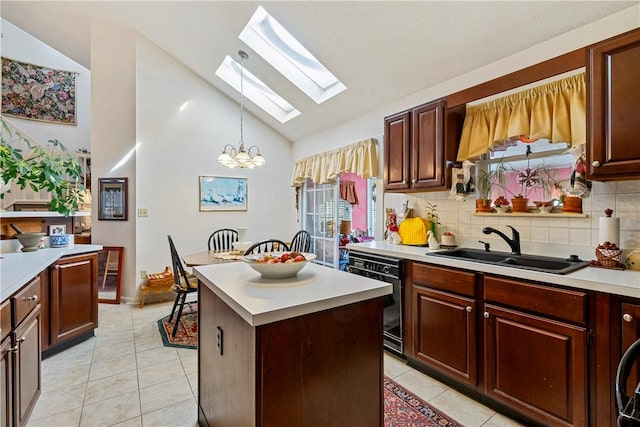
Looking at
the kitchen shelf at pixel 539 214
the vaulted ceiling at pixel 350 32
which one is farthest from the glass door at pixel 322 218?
the kitchen shelf at pixel 539 214

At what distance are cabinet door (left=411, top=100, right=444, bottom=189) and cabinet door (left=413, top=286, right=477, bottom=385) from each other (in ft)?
3.14

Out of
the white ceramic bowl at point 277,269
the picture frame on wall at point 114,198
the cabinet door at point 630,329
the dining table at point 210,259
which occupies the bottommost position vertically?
the cabinet door at point 630,329

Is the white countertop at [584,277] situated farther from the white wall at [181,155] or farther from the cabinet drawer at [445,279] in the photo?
the white wall at [181,155]

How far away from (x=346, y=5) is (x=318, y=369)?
260 centimetres

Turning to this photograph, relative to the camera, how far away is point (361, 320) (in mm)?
1216

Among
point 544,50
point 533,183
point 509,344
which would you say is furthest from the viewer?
point 533,183

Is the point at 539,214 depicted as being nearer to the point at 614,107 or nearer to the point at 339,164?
the point at 614,107

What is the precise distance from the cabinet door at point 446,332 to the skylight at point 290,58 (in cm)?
249

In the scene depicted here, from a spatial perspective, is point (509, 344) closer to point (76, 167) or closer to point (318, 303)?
point (318, 303)

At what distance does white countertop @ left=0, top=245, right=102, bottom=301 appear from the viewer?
4.62 feet

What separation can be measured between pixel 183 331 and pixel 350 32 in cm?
336

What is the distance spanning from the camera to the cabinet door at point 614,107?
1.53 meters

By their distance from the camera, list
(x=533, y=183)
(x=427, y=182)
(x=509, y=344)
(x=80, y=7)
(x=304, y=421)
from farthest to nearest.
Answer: (x=80, y=7) < (x=427, y=182) < (x=533, y=183) < (x=509, y=344) < (x=304, y=421)

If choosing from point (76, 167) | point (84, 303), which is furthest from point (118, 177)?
point (84, 303)
